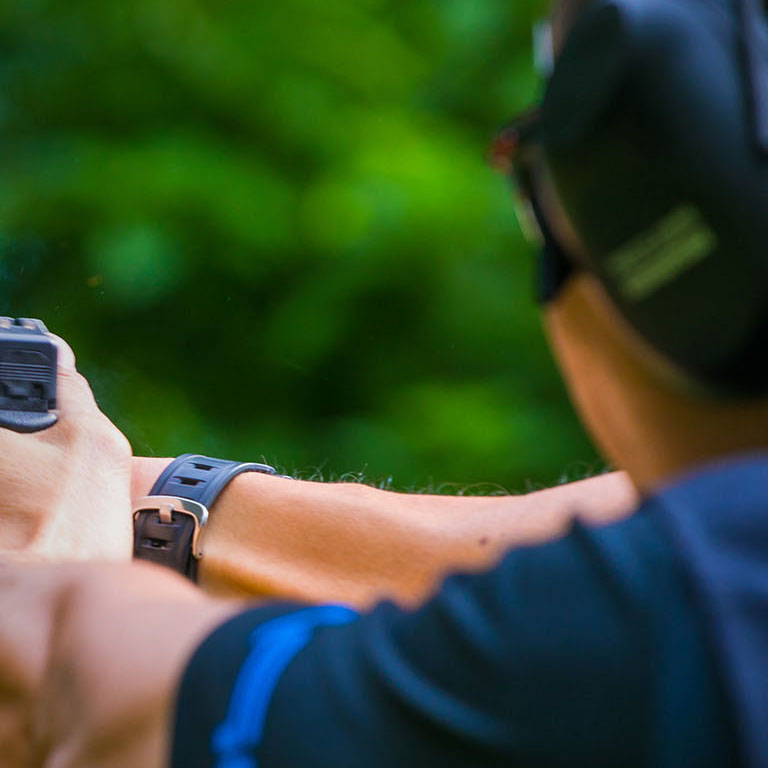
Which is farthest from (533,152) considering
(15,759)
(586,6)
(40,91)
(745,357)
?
(40,91)

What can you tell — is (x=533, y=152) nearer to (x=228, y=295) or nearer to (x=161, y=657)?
(x=161, y=657)

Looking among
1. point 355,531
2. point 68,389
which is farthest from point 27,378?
point 355,531

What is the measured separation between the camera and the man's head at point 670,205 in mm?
626

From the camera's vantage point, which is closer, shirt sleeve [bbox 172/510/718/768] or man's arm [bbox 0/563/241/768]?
shirt sleeve [bbox 172/510/718/768]

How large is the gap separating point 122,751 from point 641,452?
34 cm

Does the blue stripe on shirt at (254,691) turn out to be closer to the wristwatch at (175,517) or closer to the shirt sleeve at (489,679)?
the shirt sleeve at (489,679)

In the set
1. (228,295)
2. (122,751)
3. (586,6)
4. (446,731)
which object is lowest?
(228,295)

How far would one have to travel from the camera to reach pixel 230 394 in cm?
224

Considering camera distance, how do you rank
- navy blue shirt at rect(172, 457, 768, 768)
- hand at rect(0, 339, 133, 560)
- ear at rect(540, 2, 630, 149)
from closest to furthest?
navy blue shirt at rect(172, 457, 768, 768) → ear at rect(540, 2, 630, 149) → hand at rect(0, 339, 133, 560)

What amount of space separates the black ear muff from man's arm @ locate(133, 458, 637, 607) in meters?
0.71

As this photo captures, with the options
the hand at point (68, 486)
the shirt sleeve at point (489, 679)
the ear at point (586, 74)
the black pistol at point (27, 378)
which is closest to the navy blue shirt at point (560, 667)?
the shirt sleeve at point (489, 679)

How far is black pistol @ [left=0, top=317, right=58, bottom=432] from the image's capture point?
132cm

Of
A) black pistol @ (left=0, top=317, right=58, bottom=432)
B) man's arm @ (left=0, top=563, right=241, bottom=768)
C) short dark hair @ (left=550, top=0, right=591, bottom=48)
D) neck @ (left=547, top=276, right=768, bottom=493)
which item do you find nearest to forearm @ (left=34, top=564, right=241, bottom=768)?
man's arm @ (left=0, top=563, right=241, bottom=768)

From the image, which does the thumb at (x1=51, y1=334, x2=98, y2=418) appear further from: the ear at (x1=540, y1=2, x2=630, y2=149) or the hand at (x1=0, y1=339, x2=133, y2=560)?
the ear at (x1=540, y1=2, x2=630, y2=149)
